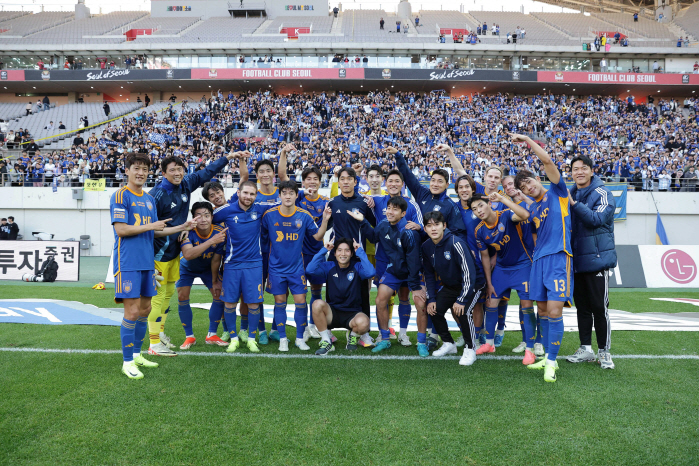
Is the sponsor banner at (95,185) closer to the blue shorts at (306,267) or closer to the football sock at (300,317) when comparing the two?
the blue shorts at (306,267)

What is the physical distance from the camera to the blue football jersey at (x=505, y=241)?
211 inches

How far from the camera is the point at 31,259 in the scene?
12.6 m

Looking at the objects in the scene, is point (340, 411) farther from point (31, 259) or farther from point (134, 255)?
point (31, 259)

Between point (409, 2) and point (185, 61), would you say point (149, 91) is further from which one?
point (409, 2)

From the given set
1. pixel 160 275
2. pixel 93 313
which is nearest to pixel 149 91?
pixel 93 313

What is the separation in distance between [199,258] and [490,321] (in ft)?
12.0

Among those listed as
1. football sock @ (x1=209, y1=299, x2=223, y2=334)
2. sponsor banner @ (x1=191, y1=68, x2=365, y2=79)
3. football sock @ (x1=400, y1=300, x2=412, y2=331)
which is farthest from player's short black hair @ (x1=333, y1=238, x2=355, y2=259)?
sponsor banner @ (x1=191, y1=68, x2=365, y2=79)

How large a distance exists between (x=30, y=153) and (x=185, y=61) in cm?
1410

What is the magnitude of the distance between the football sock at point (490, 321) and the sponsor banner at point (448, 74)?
99.4 feet

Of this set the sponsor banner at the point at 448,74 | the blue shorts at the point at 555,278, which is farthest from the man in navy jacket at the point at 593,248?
the sponsor banner at the point at 448,74

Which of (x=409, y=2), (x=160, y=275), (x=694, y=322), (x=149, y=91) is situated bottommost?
(x=694, y=322)

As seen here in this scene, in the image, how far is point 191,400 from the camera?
3836mm

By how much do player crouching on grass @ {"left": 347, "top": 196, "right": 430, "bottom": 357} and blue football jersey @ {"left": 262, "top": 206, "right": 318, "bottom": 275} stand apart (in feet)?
2.19

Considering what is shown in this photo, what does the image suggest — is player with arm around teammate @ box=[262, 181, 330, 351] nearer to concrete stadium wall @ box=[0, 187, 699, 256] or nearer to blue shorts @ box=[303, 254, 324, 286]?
blue shorts @ box=[303, 254, 324, 286]
